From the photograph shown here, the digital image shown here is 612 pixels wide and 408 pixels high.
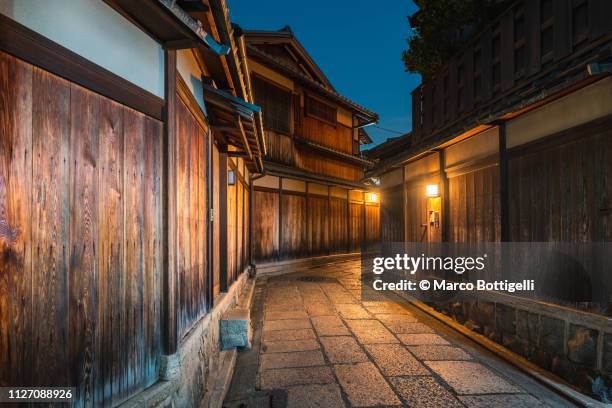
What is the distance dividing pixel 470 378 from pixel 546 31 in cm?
669

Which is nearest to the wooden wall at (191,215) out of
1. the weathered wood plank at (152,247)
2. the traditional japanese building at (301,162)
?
the weathered wood plank at (152,247)

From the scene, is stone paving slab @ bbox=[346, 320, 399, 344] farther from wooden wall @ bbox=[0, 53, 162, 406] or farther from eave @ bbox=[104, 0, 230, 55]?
eave @ bbox=[104, 0, 230, 55]

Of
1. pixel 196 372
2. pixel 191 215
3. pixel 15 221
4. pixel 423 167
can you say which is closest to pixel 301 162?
pixel 423 167

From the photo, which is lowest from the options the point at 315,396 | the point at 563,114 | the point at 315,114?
the point at 315,396

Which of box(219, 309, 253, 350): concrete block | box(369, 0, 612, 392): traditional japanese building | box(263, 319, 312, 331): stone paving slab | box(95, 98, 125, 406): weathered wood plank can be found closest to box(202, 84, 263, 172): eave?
box(95, 98, 125, 406): weathered wood plank

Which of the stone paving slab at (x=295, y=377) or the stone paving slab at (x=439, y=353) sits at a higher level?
the stone paving slab at (x=295, y=377)

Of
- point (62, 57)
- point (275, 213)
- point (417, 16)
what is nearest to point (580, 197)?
point (62, 57)

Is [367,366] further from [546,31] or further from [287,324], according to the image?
[546,31]

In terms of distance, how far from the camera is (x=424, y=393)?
16.4 feet

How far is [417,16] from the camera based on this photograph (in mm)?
11734

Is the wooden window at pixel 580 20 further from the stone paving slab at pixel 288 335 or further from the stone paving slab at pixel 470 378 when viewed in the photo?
the stone paving slab at pixel 288 335

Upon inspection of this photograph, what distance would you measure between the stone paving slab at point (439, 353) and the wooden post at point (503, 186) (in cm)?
260

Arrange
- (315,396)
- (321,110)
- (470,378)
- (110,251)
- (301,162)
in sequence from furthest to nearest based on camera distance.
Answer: (321,110), (301,162), (470,378), (315,396), (110,251)

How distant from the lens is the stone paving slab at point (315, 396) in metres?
4.73
